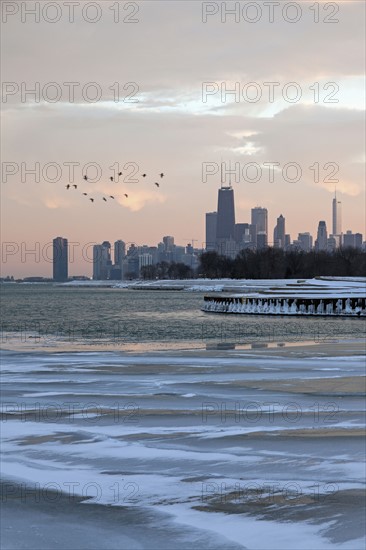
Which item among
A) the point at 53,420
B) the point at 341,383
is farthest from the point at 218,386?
the point at 53,420

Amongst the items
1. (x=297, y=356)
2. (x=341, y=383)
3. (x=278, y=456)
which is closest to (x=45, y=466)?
(x=278, y=456)

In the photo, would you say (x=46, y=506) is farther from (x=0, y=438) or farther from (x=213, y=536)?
(x=0, y=438)

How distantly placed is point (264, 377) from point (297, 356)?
6.30 m

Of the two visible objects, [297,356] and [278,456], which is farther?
[297,356]

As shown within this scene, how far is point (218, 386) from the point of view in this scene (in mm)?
17859

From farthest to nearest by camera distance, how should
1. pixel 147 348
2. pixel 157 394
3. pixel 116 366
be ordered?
pixel 147 348 → pixel 116 366 → pixel 157 394

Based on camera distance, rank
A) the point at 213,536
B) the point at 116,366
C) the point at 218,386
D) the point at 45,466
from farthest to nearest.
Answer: the point at 116,366
the point at 218,386
the point at 45,466
the point at 213,536

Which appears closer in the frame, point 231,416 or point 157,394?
point 231,416

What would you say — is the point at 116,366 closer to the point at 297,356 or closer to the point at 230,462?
the point at 297,356

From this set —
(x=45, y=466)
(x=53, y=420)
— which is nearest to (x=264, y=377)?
(x=53, y=420)

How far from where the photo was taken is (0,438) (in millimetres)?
11977

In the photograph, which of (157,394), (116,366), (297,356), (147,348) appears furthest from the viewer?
(147,348)

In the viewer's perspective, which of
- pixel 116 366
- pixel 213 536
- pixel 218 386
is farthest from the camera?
pixel 116 366

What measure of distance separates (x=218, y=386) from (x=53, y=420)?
526 centimetres
